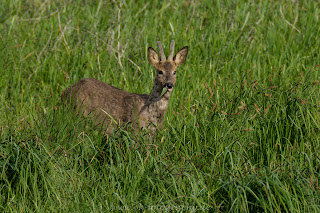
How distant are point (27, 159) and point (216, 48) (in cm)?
410

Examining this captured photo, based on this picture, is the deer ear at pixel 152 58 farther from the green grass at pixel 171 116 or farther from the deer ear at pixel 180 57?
the green grass at pixel 171 116

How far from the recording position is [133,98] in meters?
6.45

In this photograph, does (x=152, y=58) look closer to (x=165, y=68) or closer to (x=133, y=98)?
(x=165, y=68)

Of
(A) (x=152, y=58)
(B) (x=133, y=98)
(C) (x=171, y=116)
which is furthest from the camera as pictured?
(A) (x=152, y=58)

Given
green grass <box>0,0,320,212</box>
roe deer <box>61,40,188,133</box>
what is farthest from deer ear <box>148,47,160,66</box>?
green grass <box>0,0,320,212</box>

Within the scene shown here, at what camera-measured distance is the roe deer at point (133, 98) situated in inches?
249

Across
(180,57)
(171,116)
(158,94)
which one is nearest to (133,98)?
(158,94)

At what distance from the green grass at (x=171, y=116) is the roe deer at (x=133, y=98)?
224 mm

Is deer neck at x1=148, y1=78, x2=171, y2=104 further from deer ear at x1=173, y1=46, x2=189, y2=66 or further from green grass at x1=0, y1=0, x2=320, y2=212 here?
deer ear at x1=173, y1=46, x2=189, y2=66

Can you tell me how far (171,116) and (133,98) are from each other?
517 mm

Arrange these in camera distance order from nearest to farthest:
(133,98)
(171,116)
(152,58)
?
(171,116) → (133,98) → (152,58)

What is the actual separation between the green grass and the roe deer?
8.8 inches

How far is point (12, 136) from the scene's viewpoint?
511 cm

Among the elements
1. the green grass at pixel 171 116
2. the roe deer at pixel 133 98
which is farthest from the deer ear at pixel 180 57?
the green grass at pixel 171 116
